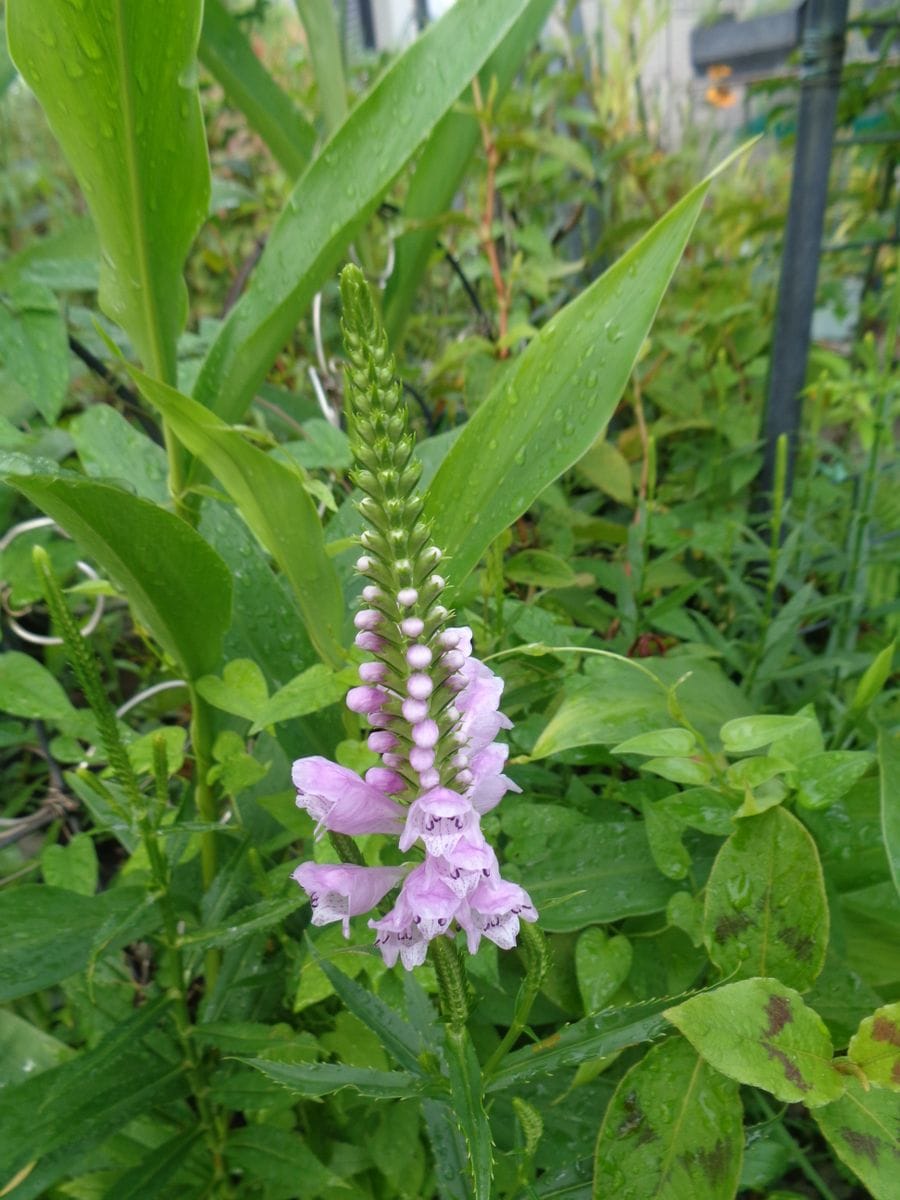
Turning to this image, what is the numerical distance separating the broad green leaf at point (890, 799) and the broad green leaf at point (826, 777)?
25mm

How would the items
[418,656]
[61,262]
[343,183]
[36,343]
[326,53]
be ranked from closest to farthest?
[418,656], [343,183], [36,343], [61,262], [326,53]

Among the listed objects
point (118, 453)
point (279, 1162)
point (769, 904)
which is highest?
point (118, 453)

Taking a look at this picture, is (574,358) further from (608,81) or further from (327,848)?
(608,81)

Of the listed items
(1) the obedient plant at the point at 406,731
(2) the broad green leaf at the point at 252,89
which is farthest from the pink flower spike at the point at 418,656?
(2) the broad green leaf at the point at 252,89

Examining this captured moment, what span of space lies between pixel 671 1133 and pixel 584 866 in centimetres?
18

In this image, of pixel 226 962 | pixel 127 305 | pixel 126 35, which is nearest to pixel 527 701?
pixel 226 962

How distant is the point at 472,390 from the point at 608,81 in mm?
893

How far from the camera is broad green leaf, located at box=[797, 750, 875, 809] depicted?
1.75ft

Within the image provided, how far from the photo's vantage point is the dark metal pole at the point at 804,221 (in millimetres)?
1057

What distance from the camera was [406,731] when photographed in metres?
0.42

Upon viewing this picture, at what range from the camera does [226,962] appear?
28.0 inches

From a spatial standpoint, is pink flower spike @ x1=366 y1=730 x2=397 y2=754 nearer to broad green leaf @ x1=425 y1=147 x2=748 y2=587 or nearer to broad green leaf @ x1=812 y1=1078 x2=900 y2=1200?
broad green leaf @ x1=425 y1=147 x2=748 y2=587

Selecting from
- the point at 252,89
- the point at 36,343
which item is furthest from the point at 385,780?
the point at 252,89

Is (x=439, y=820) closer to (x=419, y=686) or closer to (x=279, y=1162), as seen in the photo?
(x=419, y=686)
